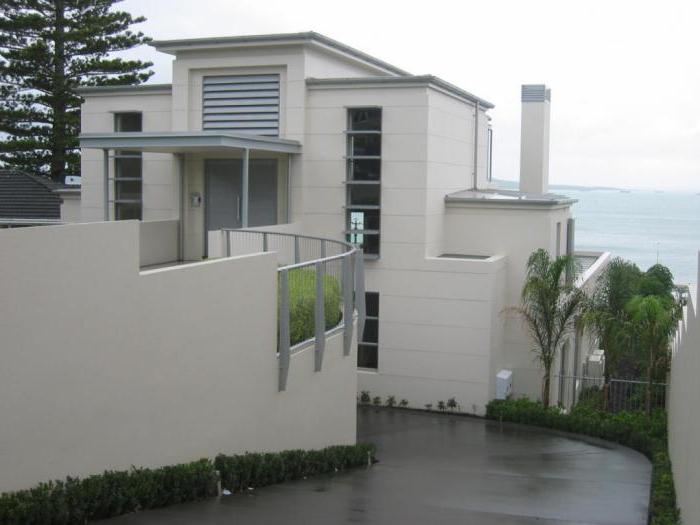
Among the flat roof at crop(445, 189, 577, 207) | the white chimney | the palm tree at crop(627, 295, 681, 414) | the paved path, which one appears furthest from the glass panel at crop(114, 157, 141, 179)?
the palm tree at crop(627, 295, 681, 414)

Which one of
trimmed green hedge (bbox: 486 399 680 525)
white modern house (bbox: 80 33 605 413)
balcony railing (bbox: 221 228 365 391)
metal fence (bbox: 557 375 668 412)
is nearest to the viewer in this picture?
balcony railing (bbox: 221 228 365 391)

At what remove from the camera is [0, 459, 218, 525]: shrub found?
283 inches

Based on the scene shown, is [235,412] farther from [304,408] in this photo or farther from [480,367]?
[480,367]

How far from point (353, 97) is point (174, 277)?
42.2 ft

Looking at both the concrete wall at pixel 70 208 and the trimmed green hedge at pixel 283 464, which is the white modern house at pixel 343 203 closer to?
the concrete wall at pixel 70 208

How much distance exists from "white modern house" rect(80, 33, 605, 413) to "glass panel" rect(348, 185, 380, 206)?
0.11 ft

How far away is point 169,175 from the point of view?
23.3 metres

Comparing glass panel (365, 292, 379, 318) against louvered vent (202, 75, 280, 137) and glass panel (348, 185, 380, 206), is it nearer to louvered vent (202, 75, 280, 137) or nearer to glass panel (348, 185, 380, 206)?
glass panel (348, 185, 380, 206)

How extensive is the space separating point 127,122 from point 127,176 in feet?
4.54

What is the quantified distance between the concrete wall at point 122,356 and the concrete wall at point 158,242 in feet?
33.4

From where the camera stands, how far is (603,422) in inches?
760

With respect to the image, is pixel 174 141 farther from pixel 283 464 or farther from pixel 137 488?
pixel 137 488

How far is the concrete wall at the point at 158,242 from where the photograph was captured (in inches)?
851

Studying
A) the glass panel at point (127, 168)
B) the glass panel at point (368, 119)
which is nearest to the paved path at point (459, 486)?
the glass panel at point (368, 119)
